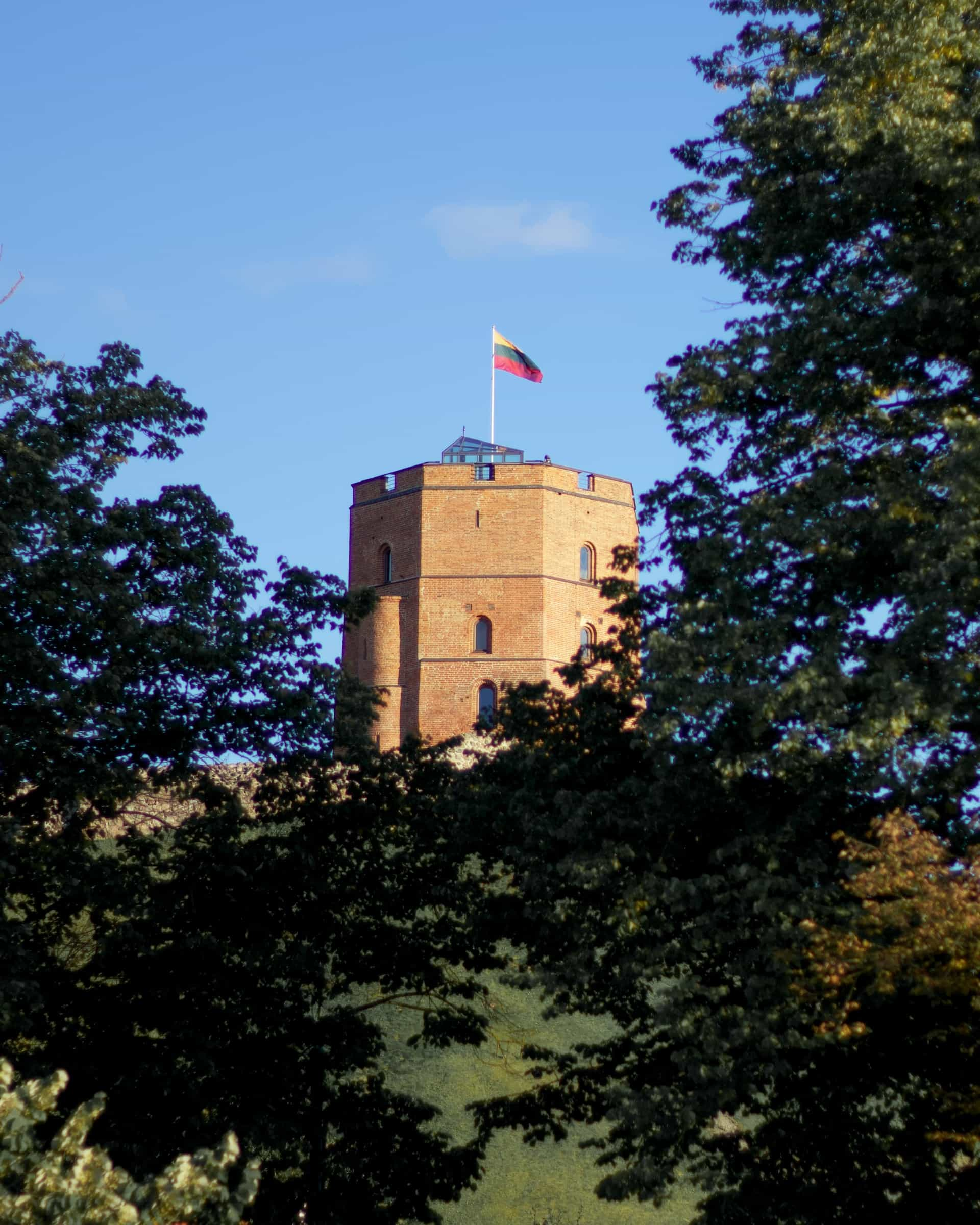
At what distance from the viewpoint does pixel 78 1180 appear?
21.6ft

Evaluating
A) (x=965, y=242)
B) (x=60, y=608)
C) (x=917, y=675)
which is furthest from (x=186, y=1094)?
(x=965, y=242)

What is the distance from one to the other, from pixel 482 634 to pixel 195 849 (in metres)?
40.6

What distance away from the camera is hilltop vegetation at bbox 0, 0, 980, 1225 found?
13945 millimetres

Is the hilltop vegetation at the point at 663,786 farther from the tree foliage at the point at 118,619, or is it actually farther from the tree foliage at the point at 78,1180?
the tree foliage at the point at 78,1180

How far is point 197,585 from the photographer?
19.0 metres

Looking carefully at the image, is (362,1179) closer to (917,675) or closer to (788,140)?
(917,675)

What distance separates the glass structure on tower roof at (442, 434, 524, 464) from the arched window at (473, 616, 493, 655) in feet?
24.3

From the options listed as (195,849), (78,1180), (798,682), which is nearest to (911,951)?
(798,682)

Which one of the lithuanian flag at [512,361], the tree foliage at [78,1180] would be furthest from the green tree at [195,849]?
the lithuanian flag at [512,361]

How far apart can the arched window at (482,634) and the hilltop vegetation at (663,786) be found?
3801cm

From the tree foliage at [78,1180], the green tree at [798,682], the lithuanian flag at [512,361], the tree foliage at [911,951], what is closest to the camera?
the tree foliage at [78,1180]

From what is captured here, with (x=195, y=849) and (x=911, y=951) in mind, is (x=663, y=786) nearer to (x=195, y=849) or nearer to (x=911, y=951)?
(x=911, y=951)

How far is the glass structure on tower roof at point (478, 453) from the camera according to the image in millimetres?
63438

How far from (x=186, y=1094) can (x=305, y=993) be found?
97.2 inches
